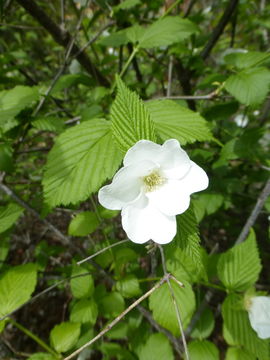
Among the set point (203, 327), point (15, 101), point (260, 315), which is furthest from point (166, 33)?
point (203, 327)

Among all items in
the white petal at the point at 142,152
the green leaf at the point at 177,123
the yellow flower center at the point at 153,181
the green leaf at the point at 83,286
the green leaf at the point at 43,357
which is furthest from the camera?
the green leaf at the point at 83,286

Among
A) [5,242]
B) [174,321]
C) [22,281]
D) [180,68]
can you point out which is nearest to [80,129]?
→ [22,281]

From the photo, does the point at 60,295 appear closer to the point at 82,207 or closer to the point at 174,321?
the point at 82,207

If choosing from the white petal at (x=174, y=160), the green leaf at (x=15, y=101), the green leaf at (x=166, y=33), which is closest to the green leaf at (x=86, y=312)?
the white petal at (x=174, y=160)

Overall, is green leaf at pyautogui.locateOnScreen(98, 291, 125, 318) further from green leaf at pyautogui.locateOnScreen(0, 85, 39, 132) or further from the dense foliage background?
green leaf at pyautogui.locateOnScreen(0, 85, 39, 132)

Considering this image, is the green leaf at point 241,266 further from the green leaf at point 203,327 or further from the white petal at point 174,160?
the white petal at point 174,160

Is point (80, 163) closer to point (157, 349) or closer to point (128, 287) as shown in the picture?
point (128, 287)
